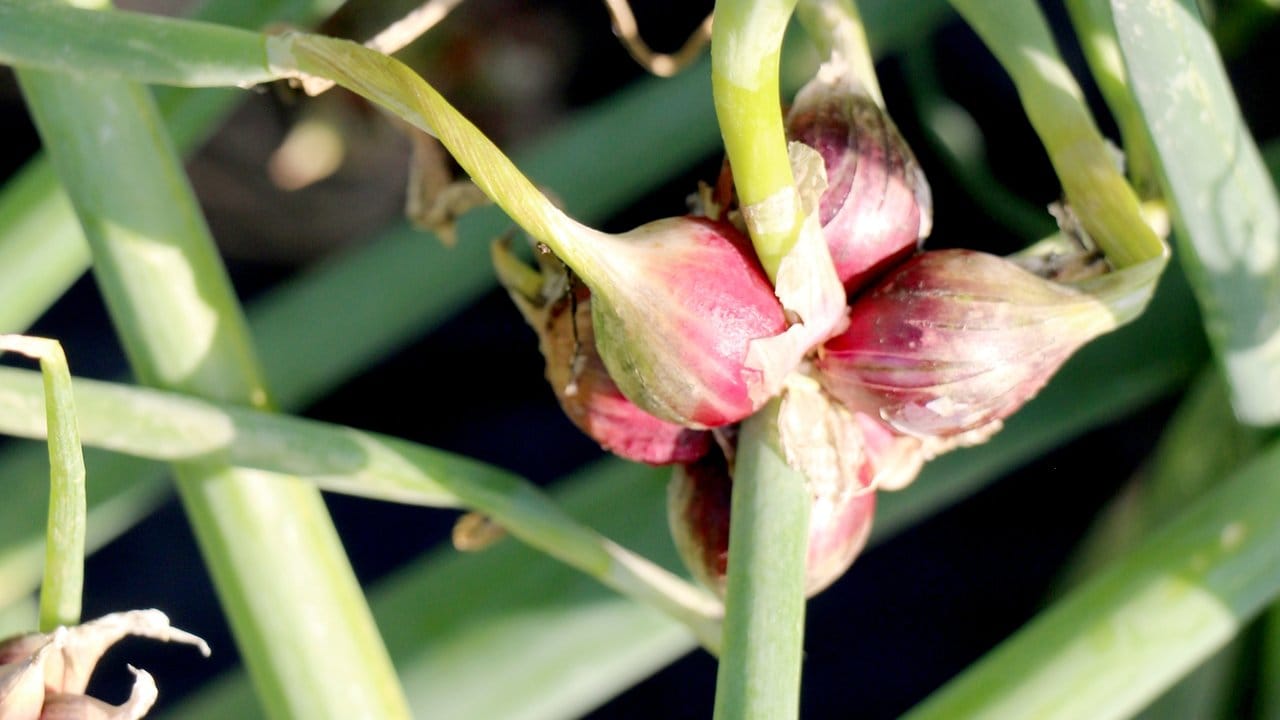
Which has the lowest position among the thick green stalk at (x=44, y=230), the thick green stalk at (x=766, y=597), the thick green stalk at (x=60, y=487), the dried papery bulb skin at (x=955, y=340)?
the thick green stalk at (x=766, y=597)

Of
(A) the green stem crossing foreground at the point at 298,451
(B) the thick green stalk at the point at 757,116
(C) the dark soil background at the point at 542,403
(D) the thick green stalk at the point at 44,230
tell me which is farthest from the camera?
(C) the dark soil background at the point at 542,403

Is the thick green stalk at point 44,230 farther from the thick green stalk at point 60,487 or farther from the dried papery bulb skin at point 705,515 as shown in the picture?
the dried papery bulb skin at point 705,515

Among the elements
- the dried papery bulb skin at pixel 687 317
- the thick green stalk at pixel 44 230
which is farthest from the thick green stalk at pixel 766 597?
the thick green stalk at pixel 44 230

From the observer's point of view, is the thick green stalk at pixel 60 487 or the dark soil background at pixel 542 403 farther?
the dark soil background at pixel 542 403

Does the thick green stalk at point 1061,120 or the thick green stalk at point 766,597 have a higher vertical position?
the thick green stalk at point 1061,120

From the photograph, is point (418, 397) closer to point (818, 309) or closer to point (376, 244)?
point (376, 244)

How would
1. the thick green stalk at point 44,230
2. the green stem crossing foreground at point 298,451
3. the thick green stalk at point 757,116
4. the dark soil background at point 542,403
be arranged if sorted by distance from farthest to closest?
the dark soil background at point 542,403, the thick green stalk at point 44,230, the green stem crossing foreground at point 298,451, the thick green stalk at point 757,116

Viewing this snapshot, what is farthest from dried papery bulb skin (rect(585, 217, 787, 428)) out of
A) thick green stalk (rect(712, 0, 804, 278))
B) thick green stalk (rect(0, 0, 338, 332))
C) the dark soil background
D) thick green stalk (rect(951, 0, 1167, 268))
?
the dark soil background
